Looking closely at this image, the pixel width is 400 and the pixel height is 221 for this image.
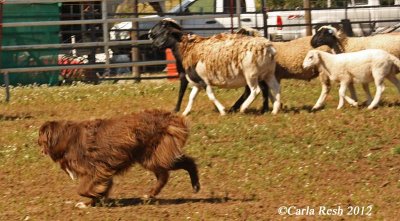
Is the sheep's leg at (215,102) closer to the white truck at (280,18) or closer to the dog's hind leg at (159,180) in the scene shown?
the dog's hind leg at (159,180)

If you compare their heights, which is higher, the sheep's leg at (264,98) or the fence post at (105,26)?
the fence post at (105,26)

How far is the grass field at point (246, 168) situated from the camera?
10.4 m

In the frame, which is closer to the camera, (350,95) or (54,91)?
(350,95)

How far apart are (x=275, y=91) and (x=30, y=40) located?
23.8 feet

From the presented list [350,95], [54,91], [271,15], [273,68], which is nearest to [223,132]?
[273,68]

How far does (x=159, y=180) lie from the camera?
34.6 ft

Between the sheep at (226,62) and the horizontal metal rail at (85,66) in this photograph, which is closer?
the sheep at (226,62)

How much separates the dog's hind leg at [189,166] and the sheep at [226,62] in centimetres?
530

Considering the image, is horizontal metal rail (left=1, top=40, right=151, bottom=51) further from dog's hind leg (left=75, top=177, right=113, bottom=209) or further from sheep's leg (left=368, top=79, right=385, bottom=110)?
dog's hind leg (left=75, top=177, right=113, bottom=209)

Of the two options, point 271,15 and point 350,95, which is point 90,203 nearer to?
point 350,95

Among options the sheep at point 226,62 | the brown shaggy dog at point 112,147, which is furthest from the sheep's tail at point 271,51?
the brown shaggy dog at point 112,147

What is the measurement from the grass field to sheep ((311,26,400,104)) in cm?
84

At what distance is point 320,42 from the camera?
17.8 metres

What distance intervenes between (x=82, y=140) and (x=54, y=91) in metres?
9.44
